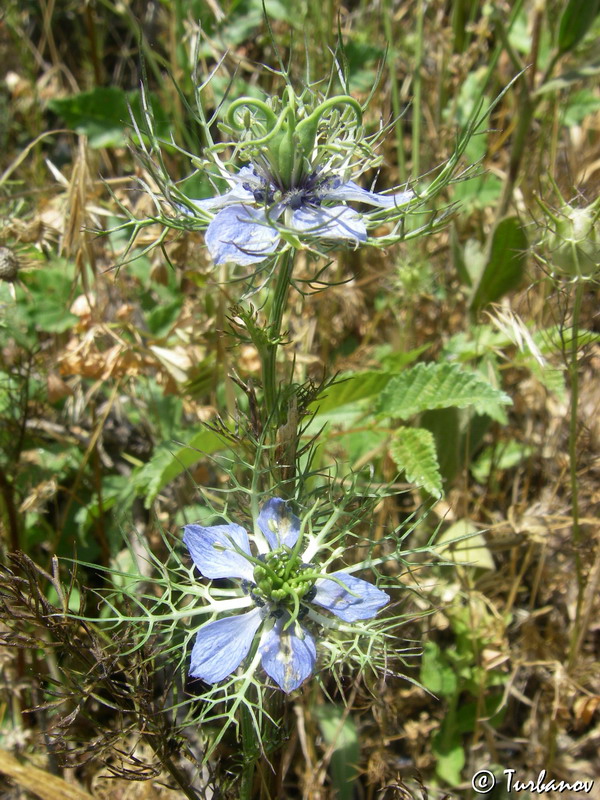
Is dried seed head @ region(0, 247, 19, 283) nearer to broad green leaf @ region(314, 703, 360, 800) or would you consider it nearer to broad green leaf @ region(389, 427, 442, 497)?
broad green leaf @ region(389, 427, 442, 497)

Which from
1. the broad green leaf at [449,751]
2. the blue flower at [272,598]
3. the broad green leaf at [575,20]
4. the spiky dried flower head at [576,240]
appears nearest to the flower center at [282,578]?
the blue flower at [272,598]

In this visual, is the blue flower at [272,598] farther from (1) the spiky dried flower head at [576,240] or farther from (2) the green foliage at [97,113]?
(2) the green foliage at [97,113]

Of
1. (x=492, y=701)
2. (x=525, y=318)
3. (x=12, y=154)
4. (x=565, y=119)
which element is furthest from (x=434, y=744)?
(x=12, y=154)

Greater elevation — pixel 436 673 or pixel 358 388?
pixel 358 388

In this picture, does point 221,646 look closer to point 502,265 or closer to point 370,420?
point 370,420

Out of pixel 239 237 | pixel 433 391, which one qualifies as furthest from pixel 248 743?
pixel 433 391

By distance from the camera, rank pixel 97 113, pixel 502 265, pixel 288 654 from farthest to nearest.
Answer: pixel 97 113, pixel 502 265, pixel 288 654
